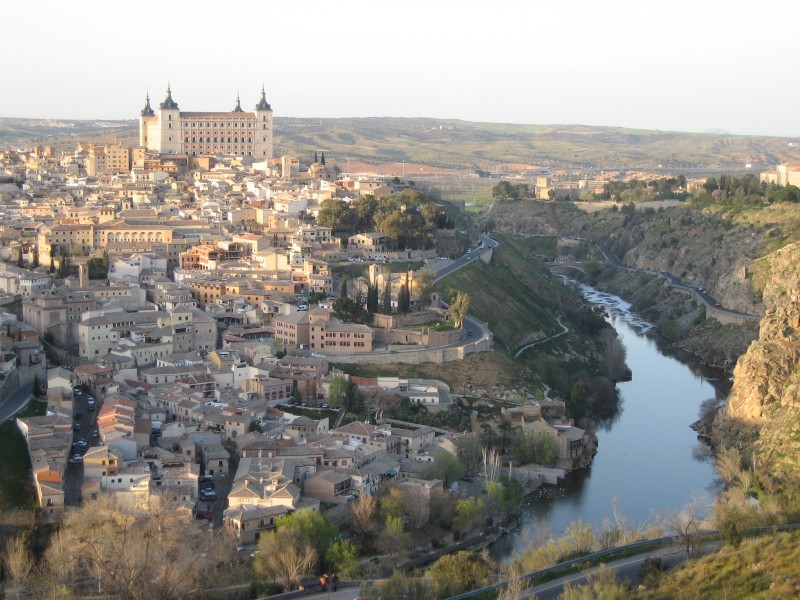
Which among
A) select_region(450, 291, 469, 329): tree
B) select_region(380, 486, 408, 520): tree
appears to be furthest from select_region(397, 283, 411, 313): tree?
select_region(380, 486, 408, 520): tree

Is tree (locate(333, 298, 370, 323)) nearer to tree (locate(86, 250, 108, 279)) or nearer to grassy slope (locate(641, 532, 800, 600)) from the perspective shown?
tree (locate(86, 250, 108, 279))

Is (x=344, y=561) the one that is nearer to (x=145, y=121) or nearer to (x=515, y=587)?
(x=515, y=587)

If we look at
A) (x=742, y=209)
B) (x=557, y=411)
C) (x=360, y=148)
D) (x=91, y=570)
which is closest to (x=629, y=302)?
(x=742, y=209)

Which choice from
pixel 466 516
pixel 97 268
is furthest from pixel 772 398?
pixel 97 268

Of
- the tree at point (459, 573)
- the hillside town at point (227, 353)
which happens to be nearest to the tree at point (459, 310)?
the hillside town at point (227, 353)

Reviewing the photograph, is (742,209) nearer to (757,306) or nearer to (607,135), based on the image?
(757,306)
